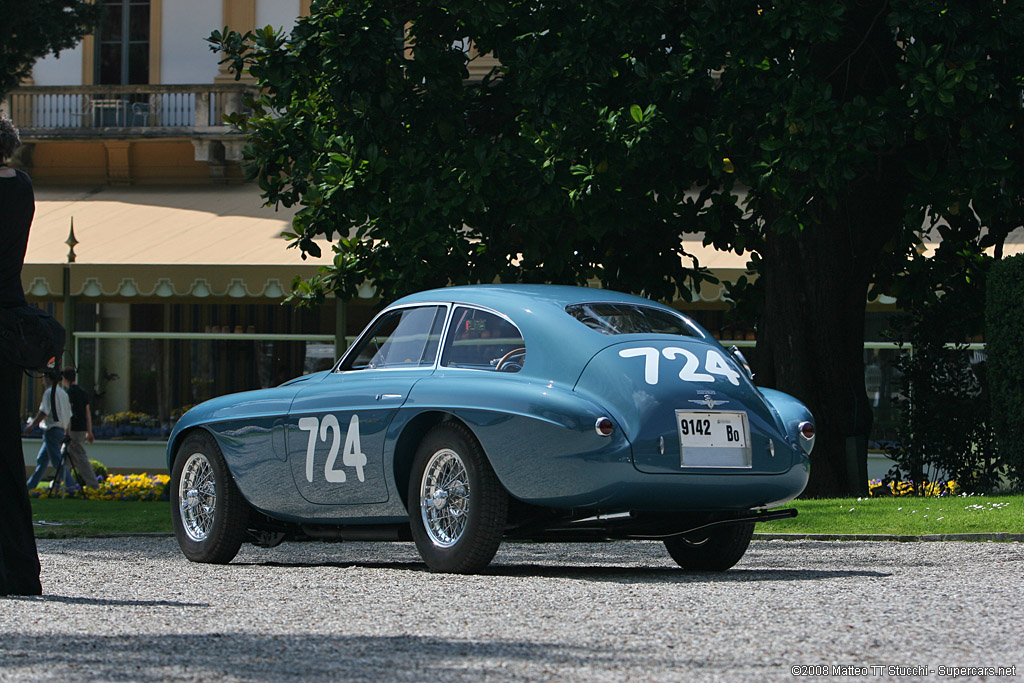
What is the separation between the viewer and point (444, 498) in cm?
773

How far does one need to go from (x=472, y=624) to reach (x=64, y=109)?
22.4 metres

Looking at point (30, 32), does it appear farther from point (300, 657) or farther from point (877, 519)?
point (300, 657)

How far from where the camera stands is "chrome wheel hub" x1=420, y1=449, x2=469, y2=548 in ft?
25.2

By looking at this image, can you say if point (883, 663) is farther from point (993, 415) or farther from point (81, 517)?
point (81, 517)

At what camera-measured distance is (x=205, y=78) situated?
86.0ft

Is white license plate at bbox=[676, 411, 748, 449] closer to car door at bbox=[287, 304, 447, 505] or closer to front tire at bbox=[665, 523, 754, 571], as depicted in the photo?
front tire at bbox=[665, 523, 754, 571]

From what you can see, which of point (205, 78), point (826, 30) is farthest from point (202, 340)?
point (826, 30)

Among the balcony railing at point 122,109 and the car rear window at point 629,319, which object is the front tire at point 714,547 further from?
the balcony railing at point 122,109

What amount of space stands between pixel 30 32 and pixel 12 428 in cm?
1235

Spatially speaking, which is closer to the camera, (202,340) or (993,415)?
(993,415)

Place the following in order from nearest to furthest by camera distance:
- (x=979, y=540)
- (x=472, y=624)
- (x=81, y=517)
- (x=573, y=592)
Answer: (x=472, y=624)
(x=573, y=592)
(x=979, y=540)
(x=81, y=517)

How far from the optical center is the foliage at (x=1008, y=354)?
42.2 feet

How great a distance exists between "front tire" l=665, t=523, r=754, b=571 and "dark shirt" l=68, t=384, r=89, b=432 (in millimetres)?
11829

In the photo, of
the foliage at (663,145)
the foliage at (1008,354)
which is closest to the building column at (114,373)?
the foliage at (663,145)
